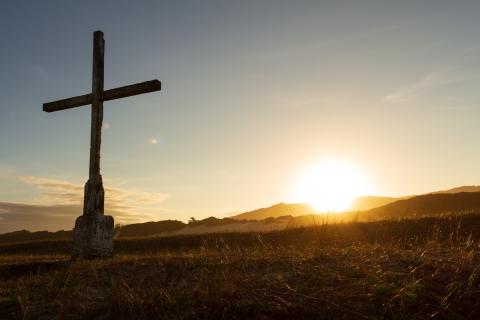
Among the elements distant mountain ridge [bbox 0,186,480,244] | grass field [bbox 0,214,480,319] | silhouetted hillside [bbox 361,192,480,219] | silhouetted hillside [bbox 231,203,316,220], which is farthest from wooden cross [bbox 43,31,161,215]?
silhouetted hillside [bbox 231,203,316,220]

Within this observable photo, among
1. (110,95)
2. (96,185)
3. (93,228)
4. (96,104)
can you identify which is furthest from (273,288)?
(96,104)

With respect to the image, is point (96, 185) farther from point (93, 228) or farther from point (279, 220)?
point (279, 220)

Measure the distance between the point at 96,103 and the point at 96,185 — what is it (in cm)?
227

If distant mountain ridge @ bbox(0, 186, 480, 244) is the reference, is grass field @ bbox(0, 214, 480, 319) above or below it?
below

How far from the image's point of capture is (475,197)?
24.8 m

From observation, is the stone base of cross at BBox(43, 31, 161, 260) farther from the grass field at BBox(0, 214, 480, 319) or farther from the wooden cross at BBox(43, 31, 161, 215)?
the grass field at BBox(0, 214, 480, 319)

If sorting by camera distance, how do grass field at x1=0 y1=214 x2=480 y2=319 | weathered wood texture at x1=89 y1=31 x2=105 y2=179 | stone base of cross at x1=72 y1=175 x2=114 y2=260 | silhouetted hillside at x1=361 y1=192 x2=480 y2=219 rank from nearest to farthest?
grass field at x1=0 y1=214 x2=480 y2=319 < stone base of cross at x1=72 y1=175 x2=114 y2=260 < weathered wood texture at x1=89 y1=31 x2=105 y2=179 < silhouetted hillside at x1=361 y1=192 x2=480 y2=219

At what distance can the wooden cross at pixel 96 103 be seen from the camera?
35.4 ft

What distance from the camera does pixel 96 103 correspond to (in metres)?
11.5

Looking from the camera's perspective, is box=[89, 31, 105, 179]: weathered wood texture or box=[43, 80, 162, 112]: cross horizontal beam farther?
box=[89, 31, 105, 179]: weathered wood texture

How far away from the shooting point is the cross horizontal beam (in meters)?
10.7

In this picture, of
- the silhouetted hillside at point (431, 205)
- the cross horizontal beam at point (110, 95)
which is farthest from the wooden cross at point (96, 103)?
the silhouetted hillside at point (431, 205)

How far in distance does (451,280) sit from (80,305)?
13.9 feet

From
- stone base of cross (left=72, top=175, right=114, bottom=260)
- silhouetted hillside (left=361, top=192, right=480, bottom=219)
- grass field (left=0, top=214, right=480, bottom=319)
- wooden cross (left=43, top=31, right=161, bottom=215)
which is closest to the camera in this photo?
grass field (left=0, top=214, right=480, bottom=319)
